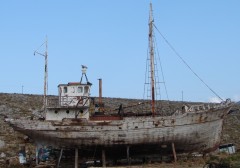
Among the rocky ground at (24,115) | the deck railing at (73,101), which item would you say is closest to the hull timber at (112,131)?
the deck railing at (73,101)

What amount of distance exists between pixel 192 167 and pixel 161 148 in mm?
5293

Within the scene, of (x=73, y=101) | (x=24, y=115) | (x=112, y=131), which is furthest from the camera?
(x=24, y=115)

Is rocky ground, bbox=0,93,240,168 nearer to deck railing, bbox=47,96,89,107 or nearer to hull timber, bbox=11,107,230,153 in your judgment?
hull timber, bbox=11,107,230,153

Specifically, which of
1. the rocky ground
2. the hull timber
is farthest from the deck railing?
the rocky ground

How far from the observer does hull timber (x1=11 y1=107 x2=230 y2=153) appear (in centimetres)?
3375

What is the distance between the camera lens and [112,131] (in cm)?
3378

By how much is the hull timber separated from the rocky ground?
2.28 metres

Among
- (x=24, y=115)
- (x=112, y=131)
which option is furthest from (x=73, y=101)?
(x=24, y=115)

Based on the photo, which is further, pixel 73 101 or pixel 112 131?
pixel 73 101

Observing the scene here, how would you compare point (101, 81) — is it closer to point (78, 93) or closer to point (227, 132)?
point (78, 93)

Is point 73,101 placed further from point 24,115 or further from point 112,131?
point 24,115

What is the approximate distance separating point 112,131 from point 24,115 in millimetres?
17936

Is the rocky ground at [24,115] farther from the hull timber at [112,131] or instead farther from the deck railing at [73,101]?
the deck railing at [73,101]

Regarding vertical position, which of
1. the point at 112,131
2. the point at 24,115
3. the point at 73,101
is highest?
the point at 73,101
